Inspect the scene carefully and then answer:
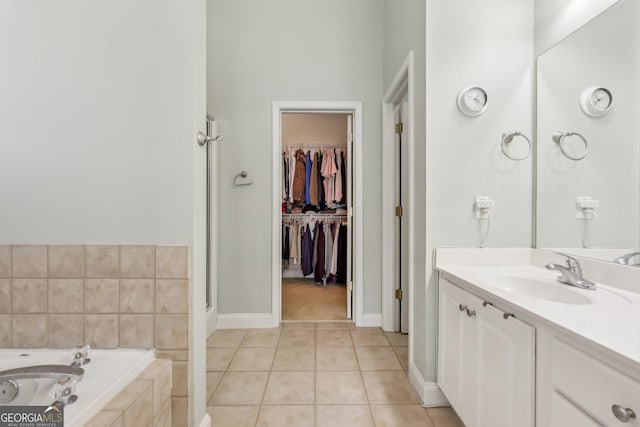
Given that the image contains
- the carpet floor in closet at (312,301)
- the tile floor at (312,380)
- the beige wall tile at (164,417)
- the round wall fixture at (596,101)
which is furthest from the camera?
the carpet floor in closet at (312,301)

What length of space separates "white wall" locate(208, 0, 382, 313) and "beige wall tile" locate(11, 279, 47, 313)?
1.46 m

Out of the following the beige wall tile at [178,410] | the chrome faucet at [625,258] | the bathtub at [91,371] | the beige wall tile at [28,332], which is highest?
the chrome faucet at [625,258]

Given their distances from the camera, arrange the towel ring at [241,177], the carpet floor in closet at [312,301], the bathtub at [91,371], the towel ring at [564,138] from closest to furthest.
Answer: the bathtub at [91,371], the towel ring at [564,138], the towel ring at [241,177], the carpet floor in closet at [312,301]

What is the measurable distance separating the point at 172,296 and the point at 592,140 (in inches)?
80.9

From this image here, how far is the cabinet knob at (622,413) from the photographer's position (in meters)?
0.62

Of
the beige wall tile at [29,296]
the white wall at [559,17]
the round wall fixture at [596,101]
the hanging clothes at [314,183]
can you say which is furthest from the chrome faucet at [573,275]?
the hanging clothes at [314,183]

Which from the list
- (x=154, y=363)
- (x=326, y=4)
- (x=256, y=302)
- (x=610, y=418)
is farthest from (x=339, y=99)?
(x=610, y=418)

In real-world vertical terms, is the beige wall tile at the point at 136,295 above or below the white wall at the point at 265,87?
below

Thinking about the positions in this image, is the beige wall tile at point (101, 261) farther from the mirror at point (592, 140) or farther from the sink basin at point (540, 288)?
the mirror at point (592, 140)

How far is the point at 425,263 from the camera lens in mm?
1622

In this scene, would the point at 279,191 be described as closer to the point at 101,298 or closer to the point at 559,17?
the point at 101,298

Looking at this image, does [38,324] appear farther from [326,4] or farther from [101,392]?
[326,4]

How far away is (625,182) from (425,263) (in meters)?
0.90

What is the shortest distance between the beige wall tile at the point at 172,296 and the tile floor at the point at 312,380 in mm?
736
